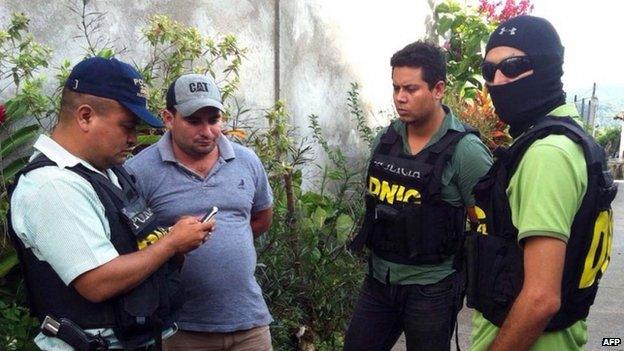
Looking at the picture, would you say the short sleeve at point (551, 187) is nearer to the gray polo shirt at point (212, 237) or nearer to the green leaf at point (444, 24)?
the gray polo shirt at point (212, 237)

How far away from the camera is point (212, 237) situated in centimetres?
255

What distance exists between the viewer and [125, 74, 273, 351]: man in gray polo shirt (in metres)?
2.54

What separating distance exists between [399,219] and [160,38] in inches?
73.0

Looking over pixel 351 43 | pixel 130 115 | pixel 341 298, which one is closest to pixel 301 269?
pixel 341 298

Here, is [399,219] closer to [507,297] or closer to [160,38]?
[507,297]

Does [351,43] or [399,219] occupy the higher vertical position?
[351,43]

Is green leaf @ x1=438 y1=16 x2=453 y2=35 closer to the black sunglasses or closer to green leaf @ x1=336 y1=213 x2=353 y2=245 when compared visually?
green leaf @ x1=336 y1=213 x2=353 y2=245

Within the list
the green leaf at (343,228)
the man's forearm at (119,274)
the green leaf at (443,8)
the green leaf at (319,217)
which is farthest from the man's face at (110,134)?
the green leaf at (443,8)

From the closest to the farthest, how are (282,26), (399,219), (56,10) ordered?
(399,219), (56,10), (282,26)

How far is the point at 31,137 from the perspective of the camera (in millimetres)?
3193

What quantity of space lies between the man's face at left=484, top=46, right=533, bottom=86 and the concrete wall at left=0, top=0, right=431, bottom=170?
8.00 ft

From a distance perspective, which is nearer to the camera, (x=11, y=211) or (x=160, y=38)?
(x=11, y=211)

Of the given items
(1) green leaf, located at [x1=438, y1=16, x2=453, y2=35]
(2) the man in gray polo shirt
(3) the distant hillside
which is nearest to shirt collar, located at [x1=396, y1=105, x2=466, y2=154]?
(2) the man in gray polo shirt

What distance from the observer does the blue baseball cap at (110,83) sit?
1899 millimetres
